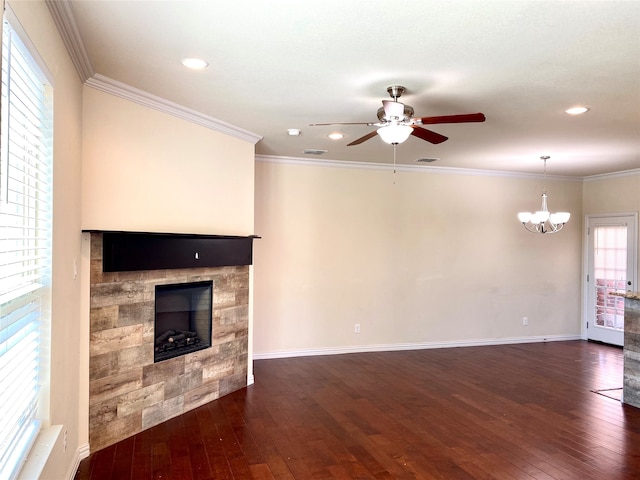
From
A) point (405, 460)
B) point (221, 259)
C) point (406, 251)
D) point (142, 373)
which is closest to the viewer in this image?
point (405, 460)

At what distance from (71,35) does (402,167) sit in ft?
15.9

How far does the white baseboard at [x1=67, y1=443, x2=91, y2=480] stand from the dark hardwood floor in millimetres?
50

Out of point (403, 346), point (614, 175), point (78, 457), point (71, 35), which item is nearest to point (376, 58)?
point (71, 35)

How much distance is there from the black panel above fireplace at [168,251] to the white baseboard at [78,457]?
1193 millimetres

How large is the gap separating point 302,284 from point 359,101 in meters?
3.10

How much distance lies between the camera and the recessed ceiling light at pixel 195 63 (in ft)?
9.59

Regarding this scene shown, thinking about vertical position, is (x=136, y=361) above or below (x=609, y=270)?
below

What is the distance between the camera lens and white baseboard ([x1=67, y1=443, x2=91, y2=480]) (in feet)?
9.35

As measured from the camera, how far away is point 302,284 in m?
6.23

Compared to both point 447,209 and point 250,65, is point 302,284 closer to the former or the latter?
point 447,209

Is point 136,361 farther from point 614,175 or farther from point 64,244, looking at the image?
point 614,175

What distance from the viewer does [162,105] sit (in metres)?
3.76

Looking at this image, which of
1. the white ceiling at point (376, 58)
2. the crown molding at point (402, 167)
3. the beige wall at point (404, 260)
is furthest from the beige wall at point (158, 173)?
the beige wall at point (404, 260)

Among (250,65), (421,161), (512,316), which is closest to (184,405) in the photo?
(250,65)
